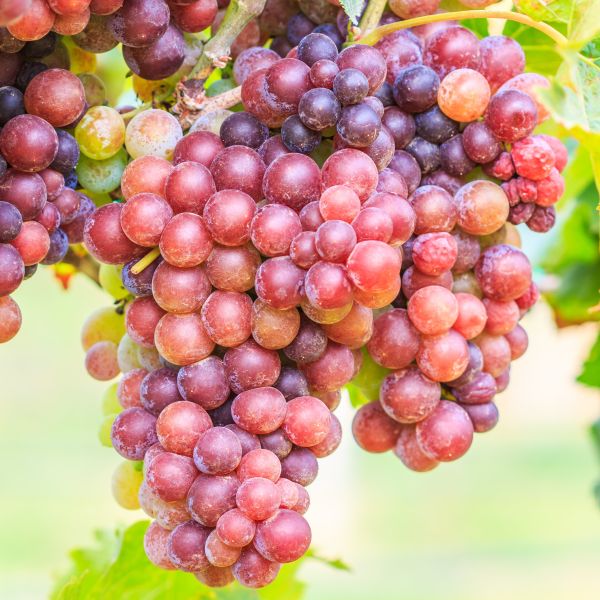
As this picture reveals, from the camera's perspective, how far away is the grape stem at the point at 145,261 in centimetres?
57

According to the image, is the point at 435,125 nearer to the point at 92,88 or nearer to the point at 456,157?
the point at 456,157

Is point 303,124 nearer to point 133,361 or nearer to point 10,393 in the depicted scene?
point 133,361

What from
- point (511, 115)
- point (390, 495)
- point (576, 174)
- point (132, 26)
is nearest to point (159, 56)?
point (132, 26)

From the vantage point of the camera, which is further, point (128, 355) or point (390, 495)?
point (390, 495)

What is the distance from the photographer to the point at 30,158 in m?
0.55

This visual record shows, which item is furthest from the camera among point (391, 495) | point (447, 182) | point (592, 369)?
point (391, 495)

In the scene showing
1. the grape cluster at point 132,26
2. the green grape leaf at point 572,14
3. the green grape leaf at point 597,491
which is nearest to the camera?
the grape cluster at point 132,26

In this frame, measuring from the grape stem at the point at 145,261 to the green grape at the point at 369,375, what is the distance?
0.19 metres

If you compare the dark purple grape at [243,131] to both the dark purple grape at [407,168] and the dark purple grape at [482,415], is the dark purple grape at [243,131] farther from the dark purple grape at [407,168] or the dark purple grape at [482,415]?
the dark purple grape at [482,415]

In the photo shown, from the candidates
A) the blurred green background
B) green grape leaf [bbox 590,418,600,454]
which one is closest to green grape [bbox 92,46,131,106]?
green grape leaf [bbox 590,418,600,454]

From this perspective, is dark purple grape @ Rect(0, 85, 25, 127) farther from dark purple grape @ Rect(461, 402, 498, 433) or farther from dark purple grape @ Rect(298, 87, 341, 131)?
dark purple grape @ Rect(461, 402, 498, 433)

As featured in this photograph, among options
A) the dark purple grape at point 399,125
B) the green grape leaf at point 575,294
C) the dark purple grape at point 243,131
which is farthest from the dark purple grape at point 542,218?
the green grape leaf at point 575,294

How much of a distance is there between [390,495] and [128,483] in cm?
457

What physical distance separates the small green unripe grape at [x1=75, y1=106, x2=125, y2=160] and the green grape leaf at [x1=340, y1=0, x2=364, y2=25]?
0.18 meters
